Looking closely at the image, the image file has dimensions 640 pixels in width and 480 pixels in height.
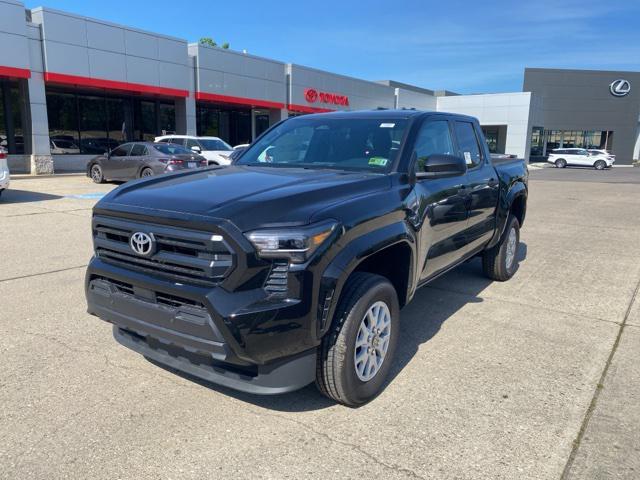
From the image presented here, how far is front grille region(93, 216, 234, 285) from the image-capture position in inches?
104

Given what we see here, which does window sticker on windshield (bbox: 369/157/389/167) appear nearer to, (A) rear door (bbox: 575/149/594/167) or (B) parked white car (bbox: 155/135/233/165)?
(B) parked white car (bbox: 155/135/233/165)

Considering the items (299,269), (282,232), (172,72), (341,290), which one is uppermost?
(172,72)

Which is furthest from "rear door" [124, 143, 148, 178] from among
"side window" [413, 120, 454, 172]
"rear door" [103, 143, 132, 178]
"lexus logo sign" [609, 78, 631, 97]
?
"lexus logo sign" [609, 78, 631, 97]

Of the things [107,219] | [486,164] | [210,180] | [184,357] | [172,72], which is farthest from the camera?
[172,72]

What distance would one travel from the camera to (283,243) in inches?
104

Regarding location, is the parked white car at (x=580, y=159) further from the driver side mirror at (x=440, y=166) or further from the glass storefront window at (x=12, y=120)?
the driver side mirror at (x=440, y=166)

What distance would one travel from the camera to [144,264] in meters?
2.96

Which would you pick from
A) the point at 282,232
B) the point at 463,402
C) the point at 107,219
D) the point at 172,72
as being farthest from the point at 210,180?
the point at 172,72

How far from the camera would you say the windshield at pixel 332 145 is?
3904 millimetres

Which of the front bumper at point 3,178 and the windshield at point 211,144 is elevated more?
the windshield at point 211,144

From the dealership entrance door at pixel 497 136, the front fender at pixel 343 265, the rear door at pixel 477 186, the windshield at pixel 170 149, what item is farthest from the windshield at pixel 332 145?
the dealership entrance door at pixel 497 136

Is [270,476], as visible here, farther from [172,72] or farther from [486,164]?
[172,72]

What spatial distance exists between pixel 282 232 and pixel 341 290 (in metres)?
0.53

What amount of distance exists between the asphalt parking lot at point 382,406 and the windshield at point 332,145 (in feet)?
5.16
